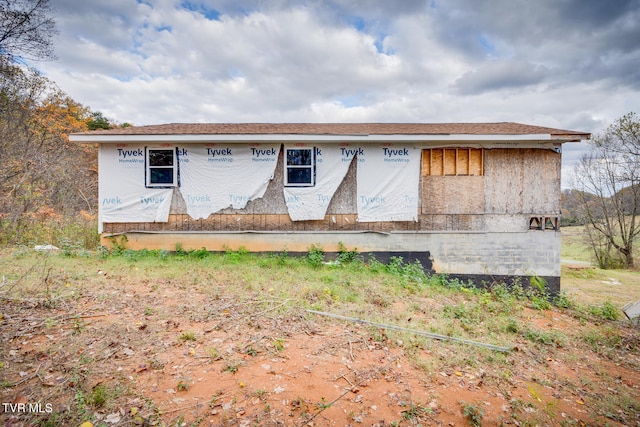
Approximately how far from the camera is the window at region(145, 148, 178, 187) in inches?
331

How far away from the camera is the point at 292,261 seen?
8.08m

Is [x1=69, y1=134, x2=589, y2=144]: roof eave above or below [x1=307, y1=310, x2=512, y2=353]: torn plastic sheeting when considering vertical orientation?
above

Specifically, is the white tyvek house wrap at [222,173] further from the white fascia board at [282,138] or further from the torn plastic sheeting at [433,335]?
the torn plastic sheeting at [433,335]

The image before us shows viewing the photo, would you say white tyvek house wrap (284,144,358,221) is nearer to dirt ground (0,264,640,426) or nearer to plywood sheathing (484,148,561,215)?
dirt ground (0,264,640,426)

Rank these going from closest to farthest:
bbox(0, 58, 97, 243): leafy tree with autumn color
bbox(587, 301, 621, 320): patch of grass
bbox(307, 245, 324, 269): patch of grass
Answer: bbox(587, 301, 621, 320): patch of grass < bbox(307, 245, 324, 269): patch of grass < bbox(0, 58, 97, 243): leafy tree with autumn color

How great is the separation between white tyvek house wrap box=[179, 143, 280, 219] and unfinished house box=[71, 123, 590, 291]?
0.09 feet

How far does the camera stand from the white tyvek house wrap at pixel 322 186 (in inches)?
331

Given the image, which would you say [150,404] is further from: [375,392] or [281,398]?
[375,392]

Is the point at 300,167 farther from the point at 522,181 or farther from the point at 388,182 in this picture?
the point at 522,181

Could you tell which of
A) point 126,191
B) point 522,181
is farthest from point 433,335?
point 126,191

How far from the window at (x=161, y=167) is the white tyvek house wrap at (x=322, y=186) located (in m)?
3.20

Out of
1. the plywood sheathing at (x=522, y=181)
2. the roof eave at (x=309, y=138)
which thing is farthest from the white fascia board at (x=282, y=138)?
the plywood sheathing at (x=522, y=181)

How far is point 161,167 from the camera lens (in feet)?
27.7

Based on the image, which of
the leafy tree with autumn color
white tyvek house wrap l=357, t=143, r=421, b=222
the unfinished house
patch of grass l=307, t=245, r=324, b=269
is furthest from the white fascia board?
the leafy tree with autumn color
